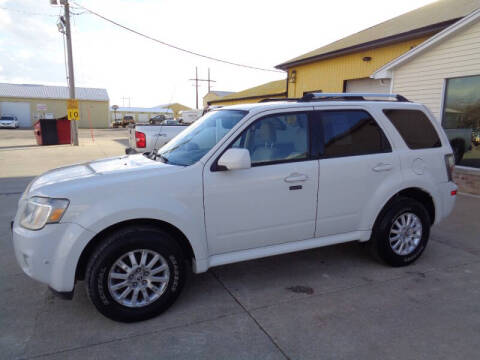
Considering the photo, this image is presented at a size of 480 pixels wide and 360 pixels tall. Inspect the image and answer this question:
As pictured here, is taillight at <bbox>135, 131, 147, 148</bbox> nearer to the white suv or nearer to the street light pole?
the white suv

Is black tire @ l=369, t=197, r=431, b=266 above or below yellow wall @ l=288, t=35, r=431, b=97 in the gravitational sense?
below

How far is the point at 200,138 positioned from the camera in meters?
3.67

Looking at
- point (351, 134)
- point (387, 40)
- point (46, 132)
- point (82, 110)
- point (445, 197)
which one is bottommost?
point (445, 197)

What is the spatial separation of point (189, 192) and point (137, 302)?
3.43 ft

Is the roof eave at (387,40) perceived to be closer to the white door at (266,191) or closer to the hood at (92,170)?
the white door at (266,191)

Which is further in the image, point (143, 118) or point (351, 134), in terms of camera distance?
point (143, 118)

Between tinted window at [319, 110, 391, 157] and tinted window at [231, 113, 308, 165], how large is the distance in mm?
248

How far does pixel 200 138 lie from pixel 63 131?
20251 millimetres

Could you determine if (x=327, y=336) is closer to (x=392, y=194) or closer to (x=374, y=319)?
(x=374, y=319)

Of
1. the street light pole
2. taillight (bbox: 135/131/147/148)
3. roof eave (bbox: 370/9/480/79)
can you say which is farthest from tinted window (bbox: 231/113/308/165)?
the street light pole

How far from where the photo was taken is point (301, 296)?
3453 mm

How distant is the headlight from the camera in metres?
2.73

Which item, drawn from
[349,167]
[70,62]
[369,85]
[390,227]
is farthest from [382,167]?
[70,62]

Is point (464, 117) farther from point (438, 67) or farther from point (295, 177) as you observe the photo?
point (295, 177)
